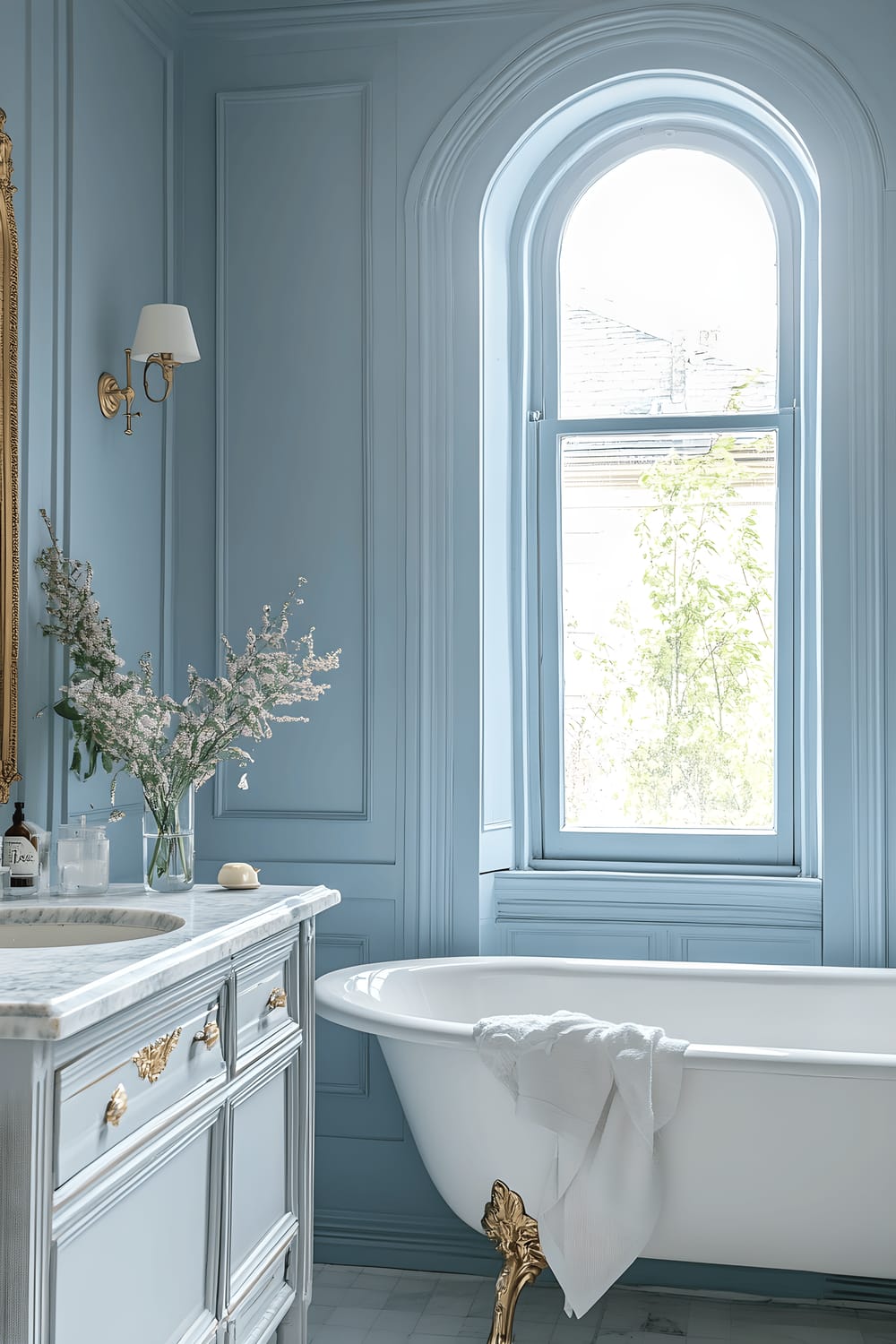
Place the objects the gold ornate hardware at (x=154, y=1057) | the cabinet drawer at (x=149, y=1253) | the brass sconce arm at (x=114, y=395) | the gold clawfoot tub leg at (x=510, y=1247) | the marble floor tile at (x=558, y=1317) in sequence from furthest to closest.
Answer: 1. the brass sconce arm at (x=114, y=395)
2. the marble floor tile at (x=558, y=1317)
3. the gold clawfoot tub leg at (x=510, y=1247)
4. the gold ornate hardware at (x=154, y=1057)
5. the cabinet drawer at (x=149, y=1253)

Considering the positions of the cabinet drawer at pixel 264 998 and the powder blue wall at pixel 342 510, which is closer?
the cabinet drawer at pixel 264 998

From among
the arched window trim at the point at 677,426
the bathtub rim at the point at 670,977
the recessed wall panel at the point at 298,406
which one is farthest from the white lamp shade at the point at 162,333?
the bathtub rim at the point at 670,977

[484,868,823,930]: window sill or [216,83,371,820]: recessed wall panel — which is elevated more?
[216,83,371,820]: recessed wall panel

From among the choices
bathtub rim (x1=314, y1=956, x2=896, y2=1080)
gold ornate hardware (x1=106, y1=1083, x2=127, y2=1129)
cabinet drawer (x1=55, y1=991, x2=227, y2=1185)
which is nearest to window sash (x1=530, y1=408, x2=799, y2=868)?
bathtub rim (x1=314, y1=956, x2=896, y2=1080)

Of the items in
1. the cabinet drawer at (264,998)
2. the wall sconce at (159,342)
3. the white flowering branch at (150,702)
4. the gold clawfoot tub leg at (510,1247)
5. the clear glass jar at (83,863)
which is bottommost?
the gold clawfoot tub leg at (510,1247)

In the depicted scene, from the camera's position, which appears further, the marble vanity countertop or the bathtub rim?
the bathtub rim

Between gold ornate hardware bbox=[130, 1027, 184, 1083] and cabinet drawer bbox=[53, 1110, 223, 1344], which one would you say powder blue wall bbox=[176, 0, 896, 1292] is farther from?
gold ornate hardware bbox=[130, 1027, 184, 1083]

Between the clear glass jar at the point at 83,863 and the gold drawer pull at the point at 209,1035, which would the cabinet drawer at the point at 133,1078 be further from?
the clear glass jar at the point at 83,863

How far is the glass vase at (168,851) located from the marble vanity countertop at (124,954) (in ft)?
0.10

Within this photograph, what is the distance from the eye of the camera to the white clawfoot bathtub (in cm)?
209

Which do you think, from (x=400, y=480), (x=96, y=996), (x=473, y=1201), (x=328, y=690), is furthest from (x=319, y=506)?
(x=96, y=996)

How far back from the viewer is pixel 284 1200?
7.21 feet

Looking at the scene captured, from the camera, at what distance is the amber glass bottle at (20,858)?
6.79 ft

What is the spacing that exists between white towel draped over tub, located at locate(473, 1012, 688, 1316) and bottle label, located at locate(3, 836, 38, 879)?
90 centimetres
